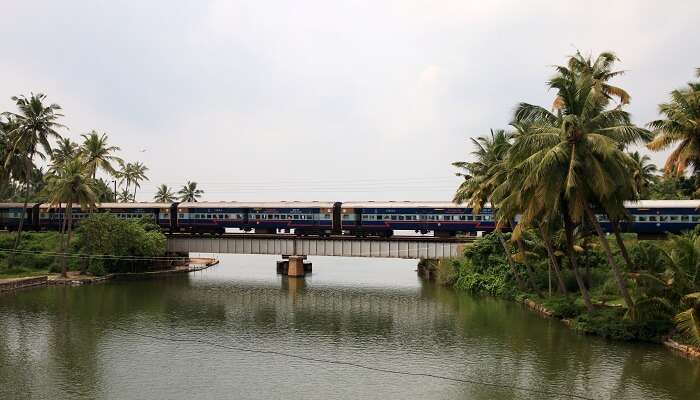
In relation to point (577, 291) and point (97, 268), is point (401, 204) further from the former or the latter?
point (97, 268)

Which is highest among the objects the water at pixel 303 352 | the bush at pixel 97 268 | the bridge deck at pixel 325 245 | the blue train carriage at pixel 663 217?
the blue train carriage at pixel 663 217

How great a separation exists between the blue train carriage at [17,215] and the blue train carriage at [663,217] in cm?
6192

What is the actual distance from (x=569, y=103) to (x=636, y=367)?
12448 mm

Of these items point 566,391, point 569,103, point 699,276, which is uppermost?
point 569,103

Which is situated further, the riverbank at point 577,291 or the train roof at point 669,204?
the train roof at point 669,204

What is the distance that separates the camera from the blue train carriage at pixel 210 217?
2360 inches

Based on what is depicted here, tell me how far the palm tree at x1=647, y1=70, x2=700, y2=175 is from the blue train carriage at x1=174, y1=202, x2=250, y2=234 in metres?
41.6

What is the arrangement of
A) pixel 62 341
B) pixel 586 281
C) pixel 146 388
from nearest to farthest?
1. pixel 146 388
2. pixel 62 341
3. pixel 586 281

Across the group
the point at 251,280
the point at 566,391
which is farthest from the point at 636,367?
the point at 251,280

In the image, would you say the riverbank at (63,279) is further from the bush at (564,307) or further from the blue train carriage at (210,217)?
the bush at (564,307)

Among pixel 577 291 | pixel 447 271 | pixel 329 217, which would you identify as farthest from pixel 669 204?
pixel 329 217

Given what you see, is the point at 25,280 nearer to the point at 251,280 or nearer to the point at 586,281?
the point at 251,280

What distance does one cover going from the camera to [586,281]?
4125cm

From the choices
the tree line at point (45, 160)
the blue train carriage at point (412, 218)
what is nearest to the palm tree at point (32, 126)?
the tree line at point (45, 160)
